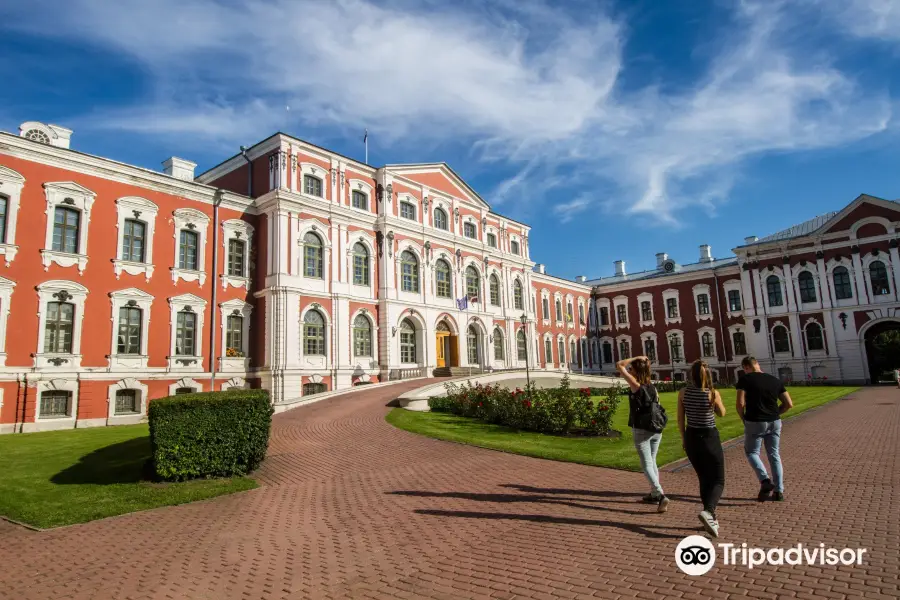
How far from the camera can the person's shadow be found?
10883mm

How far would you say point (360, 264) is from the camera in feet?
106

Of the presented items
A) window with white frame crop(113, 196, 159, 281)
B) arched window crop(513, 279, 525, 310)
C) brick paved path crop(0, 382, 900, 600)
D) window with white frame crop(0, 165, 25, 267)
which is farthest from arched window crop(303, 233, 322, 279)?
brick paved path crop(0, 382, 900, 600)

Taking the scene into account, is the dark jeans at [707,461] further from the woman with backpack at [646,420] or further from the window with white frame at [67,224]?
the window with white frame at [67,224]

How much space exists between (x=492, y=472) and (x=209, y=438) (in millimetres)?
5466

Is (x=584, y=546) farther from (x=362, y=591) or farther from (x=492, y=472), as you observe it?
(x=492, y=472)

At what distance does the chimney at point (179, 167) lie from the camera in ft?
96.2

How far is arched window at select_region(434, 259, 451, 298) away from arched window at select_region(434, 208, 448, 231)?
7.92 ft

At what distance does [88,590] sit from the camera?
18.4ft

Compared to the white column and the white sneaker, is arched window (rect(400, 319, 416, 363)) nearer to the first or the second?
the white sneaker

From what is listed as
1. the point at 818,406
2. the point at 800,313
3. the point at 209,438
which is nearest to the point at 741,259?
the point at 800,313

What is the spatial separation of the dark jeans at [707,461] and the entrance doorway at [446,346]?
97.8 ft

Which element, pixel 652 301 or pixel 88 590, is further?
pixel 652 301

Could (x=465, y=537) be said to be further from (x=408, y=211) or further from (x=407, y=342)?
(x=408, y=211)

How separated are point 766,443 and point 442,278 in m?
30.1
